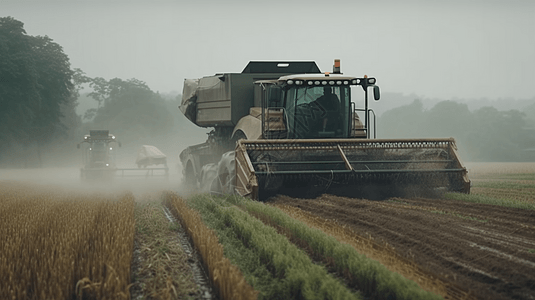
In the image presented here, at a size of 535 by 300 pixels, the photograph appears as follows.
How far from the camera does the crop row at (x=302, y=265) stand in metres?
4.68

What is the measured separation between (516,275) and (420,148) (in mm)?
7469

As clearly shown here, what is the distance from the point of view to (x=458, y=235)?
7027 mm

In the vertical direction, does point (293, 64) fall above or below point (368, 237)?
above

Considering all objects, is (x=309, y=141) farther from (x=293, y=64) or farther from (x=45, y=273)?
(x=45, y=273)

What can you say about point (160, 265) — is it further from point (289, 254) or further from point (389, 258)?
point (389, 258)

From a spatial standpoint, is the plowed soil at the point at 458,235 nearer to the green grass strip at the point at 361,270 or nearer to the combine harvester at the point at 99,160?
the green grass strip at the point at 361,270

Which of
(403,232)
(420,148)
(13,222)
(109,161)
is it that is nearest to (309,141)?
(420,148)

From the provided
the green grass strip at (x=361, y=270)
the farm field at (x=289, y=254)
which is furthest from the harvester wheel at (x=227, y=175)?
the green grass strip at (x=361, y=270)

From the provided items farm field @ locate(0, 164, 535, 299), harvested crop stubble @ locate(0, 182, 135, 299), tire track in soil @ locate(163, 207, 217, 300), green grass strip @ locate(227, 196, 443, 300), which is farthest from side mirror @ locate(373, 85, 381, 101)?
harvested crop stubble @ locate(0, 182, 135, 299)

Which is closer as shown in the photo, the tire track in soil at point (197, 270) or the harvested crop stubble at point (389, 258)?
the harvested crop stubble at point (389, 258)

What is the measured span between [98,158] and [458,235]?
22536 mm

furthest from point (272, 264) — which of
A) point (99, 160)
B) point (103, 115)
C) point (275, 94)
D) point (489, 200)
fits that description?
point (103, 115)

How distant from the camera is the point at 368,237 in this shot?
23.3 ft

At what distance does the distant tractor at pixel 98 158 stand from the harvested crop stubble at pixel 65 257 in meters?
18.1
